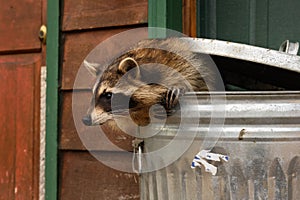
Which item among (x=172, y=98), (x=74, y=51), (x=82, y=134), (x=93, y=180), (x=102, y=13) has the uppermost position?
(x=102, y=13)

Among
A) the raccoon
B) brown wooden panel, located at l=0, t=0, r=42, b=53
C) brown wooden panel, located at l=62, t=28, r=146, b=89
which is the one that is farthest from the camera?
brown wooden panel, located at l=0, t=0, r=42, b=53

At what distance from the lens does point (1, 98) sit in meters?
2.45

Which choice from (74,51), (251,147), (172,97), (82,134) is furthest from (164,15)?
(251,147)

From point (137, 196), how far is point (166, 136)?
86cm

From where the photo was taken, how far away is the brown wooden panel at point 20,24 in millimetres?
2328

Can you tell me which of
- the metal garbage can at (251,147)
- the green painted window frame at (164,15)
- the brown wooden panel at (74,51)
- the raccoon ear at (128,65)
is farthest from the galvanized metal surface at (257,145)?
the brown wooden panel at (74,51)

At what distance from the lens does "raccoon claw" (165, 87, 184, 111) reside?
114 centimetres

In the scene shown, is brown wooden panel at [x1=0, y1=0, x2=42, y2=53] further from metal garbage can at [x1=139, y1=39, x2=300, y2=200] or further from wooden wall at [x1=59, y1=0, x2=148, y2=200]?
metal garbage can at [x1=139, y1=39, x2=300, y2=200]

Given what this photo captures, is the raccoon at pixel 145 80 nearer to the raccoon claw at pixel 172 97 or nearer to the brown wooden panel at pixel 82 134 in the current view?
the raccoon claw at pixel 172 97

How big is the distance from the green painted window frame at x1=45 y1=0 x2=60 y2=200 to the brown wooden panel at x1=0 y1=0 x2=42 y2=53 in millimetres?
153

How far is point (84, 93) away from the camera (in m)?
2.11

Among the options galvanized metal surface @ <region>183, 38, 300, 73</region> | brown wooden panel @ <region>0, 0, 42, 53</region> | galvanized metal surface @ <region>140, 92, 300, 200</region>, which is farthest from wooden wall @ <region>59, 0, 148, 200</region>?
galvanized metal surface @ <region>140, 92, 300, 200</region>

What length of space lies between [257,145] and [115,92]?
413 millimetres

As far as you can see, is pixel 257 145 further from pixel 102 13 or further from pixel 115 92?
pixel 102 13
